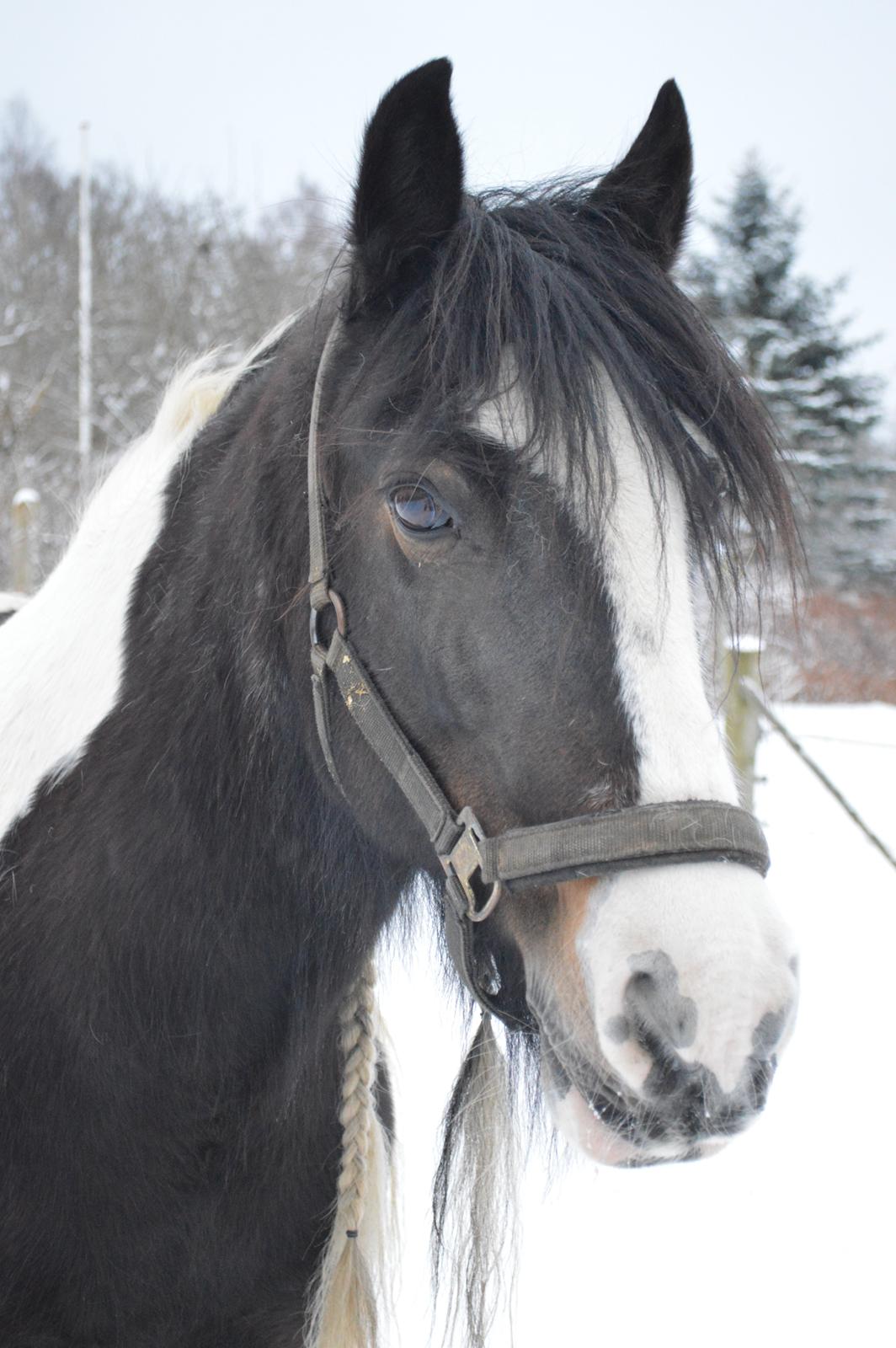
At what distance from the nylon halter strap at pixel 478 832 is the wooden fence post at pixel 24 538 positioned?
553 cm

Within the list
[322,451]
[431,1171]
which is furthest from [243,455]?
[431,1171]

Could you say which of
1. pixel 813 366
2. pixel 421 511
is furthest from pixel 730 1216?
pixel 813 366

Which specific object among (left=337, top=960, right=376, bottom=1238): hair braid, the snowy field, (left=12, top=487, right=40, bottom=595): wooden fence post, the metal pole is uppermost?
(left=337, top=960, right=376, bottom=1238): hair braid

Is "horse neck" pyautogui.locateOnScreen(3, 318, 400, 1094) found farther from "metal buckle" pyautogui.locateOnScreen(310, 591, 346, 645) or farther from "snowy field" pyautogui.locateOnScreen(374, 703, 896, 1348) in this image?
"snowy field" pyautogui.locateOnScreen(374, 703, 896, 1348)

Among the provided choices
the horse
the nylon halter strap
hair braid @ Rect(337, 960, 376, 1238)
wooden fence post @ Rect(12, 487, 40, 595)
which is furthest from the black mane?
wooden fence post @ Rect(12, 487, 40, 595)

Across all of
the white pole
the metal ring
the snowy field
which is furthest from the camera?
the white pole

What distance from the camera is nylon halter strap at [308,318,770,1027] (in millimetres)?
1183

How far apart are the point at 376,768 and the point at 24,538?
6.21 m

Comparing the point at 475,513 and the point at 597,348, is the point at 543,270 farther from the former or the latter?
the point at 475,513

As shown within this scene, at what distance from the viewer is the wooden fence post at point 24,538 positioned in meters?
6.57

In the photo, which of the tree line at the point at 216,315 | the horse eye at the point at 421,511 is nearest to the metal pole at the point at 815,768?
the horse eye at the point at 421,511

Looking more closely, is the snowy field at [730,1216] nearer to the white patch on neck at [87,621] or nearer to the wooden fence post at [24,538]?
the white patch on neck at [87,621]

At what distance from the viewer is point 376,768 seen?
1535mm

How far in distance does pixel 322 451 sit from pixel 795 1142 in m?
3.76
